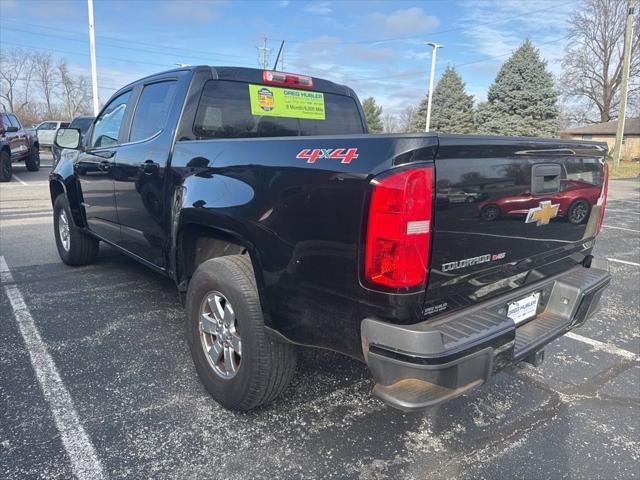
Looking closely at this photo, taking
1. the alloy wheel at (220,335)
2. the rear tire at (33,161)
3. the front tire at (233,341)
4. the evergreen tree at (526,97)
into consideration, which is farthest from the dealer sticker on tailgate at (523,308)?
the evergreen tree at (526,97)

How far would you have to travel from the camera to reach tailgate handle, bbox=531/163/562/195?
2314 millimetres

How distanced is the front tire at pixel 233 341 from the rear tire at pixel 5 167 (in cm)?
1379

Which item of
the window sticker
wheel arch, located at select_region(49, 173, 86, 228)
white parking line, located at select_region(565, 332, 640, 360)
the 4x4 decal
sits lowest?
white parking line, located at select_region(565, 332, 640, 360)

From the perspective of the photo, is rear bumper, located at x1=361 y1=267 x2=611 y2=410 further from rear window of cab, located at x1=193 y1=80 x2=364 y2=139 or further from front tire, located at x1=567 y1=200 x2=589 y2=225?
rear window of cab, located at x1=193 y1=80 x2=364 y2=139

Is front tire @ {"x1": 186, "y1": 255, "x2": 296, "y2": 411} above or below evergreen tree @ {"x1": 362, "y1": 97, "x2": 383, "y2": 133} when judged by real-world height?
below

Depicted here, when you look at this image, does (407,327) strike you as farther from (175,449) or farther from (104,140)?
(104,140)

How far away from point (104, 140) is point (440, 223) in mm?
3609

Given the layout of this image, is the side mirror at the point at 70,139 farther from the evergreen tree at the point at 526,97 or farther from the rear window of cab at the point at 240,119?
the evergreen tree at the point at 526,97

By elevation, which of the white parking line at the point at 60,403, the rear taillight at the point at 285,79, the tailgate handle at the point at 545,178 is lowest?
the white parking line at the point at 60,403

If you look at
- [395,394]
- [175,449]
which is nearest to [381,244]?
[395,394]

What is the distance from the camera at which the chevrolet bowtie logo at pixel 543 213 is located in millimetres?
2363

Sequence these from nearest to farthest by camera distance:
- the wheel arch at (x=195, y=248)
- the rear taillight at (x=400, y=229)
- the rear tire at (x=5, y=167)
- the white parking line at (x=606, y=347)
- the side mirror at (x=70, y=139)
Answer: the rear taillight at (x=400, y=229) < the wheel arch at (x=195, y=248) < the white parking line at (x=606, y=347) < the side mirror at (x=70, y=139) < the rear tire at (x=5, y=167)

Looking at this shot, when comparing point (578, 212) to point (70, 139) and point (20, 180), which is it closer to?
point (70, 139)

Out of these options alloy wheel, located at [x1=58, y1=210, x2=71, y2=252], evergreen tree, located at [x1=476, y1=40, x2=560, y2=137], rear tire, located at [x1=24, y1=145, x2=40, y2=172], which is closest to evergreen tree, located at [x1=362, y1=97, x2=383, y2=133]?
evergreen tree, located at [x1=476, y1=40, x2=560, y2=137]
